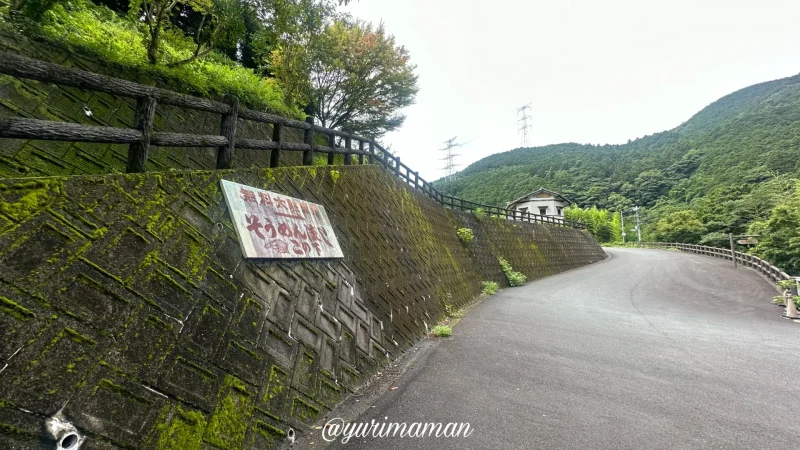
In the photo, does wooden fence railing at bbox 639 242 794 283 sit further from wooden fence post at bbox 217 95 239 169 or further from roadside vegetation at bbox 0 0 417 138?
roadside vegetation at bbox 0 0 417 138

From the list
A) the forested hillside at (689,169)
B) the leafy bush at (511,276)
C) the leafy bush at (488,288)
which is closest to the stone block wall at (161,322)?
the leafy bush at (488,288)

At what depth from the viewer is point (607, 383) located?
4562mm

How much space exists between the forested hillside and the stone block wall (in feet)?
133

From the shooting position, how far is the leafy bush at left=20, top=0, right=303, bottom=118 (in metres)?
5.21

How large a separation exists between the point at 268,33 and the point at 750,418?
10.0 meters

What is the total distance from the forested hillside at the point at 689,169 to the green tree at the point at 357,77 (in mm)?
33506

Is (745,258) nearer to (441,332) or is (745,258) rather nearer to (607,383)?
(607,383)

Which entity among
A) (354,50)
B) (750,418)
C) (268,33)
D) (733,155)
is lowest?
(750,418)

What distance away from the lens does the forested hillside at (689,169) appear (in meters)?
38.2

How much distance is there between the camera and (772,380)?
4.61 m

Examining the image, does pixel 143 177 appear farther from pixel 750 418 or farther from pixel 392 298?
pixel 750 418

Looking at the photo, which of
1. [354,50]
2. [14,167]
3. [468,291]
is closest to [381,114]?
[354,50]

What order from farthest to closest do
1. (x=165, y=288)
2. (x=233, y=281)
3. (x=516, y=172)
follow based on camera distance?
1. (x=516, y=172)
2. (x=233, y=281)
3. (x=165, y=288)

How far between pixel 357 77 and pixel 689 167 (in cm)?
7942
